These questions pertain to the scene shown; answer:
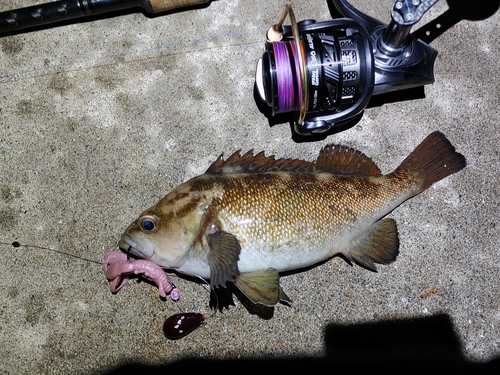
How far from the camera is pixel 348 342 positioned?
224 cm

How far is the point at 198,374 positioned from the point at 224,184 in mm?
1020

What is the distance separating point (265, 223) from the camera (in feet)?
6.64

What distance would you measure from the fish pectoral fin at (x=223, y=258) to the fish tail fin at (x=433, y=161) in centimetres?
99

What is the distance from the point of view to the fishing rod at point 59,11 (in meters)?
2.36

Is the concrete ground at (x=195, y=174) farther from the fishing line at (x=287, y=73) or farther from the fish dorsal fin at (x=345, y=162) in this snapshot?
the fishing line at (x=287, y=73)

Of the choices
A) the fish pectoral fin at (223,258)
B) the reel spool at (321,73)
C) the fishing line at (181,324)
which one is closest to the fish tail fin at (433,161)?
the reel spool at (321,73)

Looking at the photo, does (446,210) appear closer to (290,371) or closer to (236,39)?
(290,371)

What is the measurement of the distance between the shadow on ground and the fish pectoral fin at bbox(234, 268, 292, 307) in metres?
0.43

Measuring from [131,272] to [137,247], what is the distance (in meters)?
0.19

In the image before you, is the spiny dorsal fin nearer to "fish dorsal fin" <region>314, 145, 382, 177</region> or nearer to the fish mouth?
"fish dorsal fin" <region>314, 145, 382, 177</region>

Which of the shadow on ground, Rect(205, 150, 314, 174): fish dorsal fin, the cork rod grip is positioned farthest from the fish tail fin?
the cork rod grip

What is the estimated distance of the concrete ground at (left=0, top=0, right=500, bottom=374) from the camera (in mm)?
2238

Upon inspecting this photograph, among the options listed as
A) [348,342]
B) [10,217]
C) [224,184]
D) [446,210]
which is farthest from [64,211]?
[446,210]

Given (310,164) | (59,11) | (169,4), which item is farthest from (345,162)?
(59,11)
